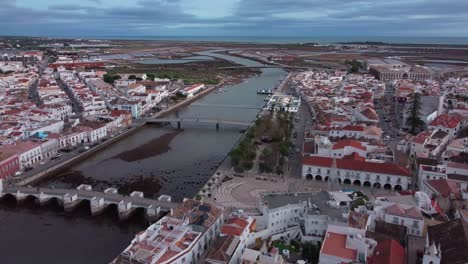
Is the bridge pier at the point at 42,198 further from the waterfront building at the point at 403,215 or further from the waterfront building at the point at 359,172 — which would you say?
the waterfront building at the point at 403,215

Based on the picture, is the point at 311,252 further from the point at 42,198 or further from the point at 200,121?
the point at 200,121

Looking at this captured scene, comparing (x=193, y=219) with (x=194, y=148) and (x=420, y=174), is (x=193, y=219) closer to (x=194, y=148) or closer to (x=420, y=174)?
(x=420, y=174)

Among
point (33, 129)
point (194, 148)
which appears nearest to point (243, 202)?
point (194, 148)

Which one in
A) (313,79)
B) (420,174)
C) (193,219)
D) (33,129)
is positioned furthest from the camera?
(313,79)

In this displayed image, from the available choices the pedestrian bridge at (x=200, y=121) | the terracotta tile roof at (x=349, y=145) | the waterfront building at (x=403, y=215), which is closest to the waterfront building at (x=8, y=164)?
the pedestrian bridge at (x=200, y=121)

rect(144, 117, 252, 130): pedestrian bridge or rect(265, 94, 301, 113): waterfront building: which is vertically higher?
rect(265, 94, 301, 113): waterfront building

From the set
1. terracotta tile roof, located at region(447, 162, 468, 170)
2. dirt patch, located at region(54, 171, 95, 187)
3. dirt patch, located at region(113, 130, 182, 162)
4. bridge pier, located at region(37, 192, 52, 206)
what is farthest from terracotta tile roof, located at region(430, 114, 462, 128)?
bridge pier, located at region(37, 192, 52, 206)

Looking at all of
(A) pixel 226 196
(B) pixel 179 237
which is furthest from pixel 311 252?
(A) pixel 226 196

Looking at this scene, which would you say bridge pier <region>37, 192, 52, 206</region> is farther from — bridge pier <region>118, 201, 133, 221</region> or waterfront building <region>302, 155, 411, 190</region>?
waterfront building <region>302, 155, 411, 190</region>

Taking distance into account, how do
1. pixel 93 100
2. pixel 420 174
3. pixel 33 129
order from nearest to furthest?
pixel 420 174 < pixel 33 129 < pixel 93 100
